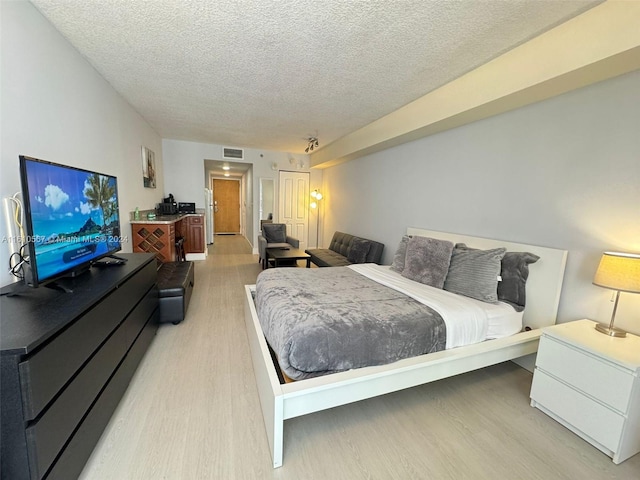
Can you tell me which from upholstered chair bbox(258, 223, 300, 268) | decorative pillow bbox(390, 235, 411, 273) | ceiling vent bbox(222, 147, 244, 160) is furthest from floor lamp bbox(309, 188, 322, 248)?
decorative pillow bbox(390, 235, 411, 273)

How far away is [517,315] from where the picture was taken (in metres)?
2.17

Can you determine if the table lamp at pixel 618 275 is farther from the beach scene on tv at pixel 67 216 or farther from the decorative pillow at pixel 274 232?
the decorative pillow at pixel 274 232

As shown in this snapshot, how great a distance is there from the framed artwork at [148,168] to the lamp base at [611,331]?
215 inches

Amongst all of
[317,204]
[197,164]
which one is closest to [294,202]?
[317,204]

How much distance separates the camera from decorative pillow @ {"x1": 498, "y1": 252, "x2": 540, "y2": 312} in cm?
222

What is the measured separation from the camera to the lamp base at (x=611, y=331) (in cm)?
171

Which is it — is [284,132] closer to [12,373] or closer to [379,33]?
[379,33]

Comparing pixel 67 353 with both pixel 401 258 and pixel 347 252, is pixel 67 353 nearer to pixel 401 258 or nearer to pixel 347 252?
pixel 401 258

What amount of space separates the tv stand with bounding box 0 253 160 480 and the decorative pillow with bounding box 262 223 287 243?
3814 mm

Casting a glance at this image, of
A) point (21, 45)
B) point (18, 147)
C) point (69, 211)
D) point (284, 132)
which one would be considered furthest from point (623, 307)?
point (284, 132)

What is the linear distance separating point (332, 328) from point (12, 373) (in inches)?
52.8

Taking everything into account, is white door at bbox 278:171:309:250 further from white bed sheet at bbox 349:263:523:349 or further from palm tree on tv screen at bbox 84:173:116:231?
white bed sheet at bbox 349:263:523:349

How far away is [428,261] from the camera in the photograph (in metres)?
2.71

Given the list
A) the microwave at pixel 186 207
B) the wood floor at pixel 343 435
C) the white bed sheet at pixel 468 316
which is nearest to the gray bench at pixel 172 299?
the wood floor at pixel 343 435
